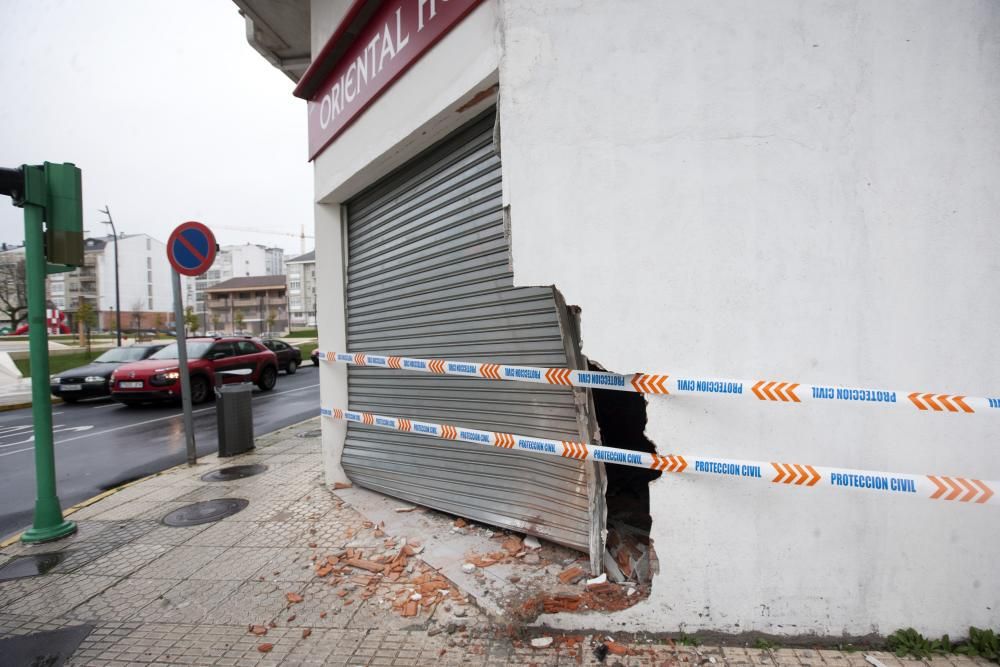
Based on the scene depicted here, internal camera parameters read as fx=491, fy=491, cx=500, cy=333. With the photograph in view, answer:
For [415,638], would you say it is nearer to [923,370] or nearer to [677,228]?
[677,228]

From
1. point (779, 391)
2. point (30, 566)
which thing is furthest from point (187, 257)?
point (779, 391)

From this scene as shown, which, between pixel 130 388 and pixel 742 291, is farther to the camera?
pixel 130 388

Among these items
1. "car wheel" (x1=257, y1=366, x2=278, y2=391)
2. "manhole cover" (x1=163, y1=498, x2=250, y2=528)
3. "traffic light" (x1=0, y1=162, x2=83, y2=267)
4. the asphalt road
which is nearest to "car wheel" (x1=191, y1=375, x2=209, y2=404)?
the asphalt road

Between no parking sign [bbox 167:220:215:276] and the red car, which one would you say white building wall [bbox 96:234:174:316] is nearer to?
the red car

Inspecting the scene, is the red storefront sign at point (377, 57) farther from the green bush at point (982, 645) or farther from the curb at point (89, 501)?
the curb at point (89, 501)

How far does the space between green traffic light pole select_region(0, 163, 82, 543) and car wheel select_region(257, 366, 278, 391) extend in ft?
35.7

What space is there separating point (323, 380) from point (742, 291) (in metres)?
4.24

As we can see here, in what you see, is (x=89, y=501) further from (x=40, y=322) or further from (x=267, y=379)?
(x=267, y=379)

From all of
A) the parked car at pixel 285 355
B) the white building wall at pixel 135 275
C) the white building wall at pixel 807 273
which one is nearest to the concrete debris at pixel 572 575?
the white building wall at pixel 807 273

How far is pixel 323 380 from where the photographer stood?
207 inches

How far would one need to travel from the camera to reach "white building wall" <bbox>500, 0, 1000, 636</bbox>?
234cm

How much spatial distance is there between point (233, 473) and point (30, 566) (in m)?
2.26

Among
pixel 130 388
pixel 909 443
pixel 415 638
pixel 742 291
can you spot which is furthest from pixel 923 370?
pixel 130 388

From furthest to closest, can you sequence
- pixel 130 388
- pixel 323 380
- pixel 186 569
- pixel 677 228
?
pixel 130 388
pixel 323 380
pixel 186 569
pixel 677 228
